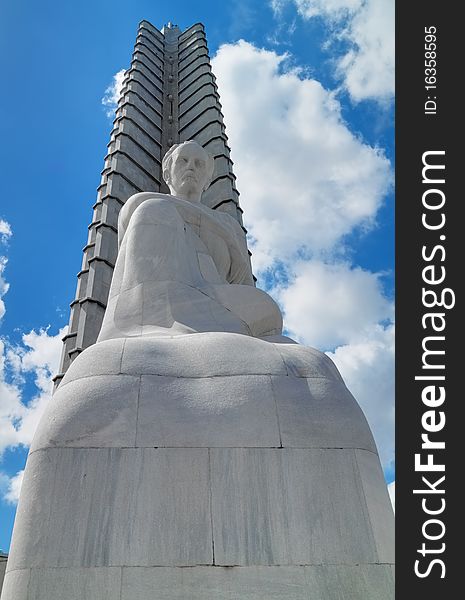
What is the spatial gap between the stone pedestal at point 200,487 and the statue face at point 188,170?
4.01 m

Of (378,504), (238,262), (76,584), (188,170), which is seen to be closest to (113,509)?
(76,584)

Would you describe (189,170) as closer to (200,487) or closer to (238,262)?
(238,262)

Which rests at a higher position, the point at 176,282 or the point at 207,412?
the point at 176,282

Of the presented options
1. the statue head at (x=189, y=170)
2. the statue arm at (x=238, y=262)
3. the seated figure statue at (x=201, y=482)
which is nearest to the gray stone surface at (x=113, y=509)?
the seated figure statue at (x=201, y=482)

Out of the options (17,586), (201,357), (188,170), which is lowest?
(17,586)

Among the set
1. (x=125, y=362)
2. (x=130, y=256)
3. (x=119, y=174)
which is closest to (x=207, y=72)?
(x=119, y=174)

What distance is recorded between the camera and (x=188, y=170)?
7.29 metres

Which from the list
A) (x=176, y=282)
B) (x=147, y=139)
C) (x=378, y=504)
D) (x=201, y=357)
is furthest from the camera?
(x=147, y=139)

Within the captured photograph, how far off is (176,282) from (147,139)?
62.7 feet

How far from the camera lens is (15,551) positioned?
9.52 ft

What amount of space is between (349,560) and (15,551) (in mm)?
1954

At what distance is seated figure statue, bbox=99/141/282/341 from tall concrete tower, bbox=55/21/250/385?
333 inches

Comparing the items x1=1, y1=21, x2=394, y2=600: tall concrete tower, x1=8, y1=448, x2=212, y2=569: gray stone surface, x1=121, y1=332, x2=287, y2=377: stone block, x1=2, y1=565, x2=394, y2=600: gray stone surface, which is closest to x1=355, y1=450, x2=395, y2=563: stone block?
x1=1, y1=21, x2=394, y2=600: tall concrete tower

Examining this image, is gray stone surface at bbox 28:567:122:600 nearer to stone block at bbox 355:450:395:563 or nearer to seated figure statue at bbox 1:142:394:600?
seated figure statue at bbox 1:142:394:600
